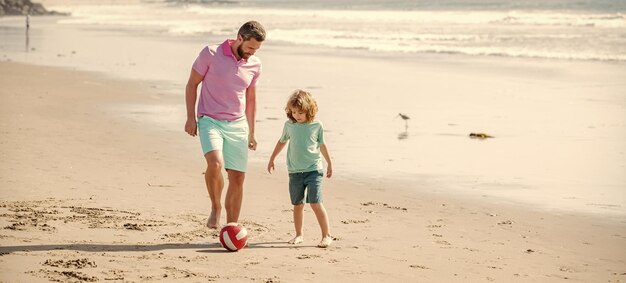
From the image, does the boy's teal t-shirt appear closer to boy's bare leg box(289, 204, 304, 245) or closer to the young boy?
the young boy

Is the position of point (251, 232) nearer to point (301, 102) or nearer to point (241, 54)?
point (301, 102)

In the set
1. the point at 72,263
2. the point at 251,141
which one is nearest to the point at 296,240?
the point at 251,141

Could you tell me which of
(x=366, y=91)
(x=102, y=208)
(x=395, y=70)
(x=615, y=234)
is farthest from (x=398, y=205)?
(x=395, y=70)

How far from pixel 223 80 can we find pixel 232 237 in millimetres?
1116

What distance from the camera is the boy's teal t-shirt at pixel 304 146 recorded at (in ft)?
23.3

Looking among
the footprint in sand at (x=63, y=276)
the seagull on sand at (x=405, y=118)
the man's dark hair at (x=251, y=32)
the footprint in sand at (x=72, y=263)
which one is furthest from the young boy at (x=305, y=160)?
the seagull on sand at (x=405, y=118)

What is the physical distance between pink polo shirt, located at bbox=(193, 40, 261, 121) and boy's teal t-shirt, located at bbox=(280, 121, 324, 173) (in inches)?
16.7

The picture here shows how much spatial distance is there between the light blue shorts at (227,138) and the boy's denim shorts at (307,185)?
0.42 m

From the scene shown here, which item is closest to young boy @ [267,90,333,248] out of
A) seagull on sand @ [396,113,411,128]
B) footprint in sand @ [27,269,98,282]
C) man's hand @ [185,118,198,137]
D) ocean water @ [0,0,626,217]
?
man's hand @ [185,118,198,137]

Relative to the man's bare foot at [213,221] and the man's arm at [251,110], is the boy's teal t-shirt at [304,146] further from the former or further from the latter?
the man's bare foot at [213,221]

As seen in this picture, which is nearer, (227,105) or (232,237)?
(232,237)

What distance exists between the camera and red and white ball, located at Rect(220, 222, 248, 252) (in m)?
6.79

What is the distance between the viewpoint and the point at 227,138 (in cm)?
724

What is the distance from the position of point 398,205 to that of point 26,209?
3.10 meters
